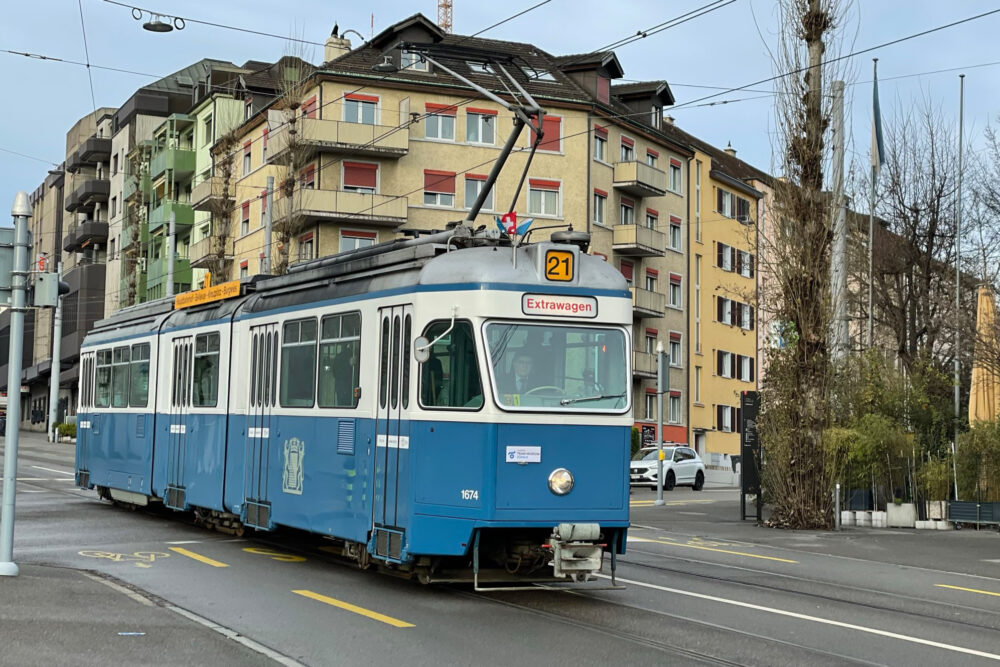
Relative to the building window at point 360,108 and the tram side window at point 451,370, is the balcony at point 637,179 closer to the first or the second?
the building window at point 360,108

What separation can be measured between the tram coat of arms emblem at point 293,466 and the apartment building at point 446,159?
32.1 m

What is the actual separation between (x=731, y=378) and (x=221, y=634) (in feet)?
200

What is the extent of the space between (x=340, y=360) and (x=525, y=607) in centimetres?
374

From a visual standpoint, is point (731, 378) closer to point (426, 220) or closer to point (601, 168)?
point (601, 168)

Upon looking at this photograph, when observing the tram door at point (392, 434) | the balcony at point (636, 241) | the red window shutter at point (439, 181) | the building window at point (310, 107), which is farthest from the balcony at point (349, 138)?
the tram door at point (392, 434)

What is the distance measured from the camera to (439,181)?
52.5 m

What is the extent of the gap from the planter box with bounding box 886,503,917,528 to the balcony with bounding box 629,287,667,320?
32452mm

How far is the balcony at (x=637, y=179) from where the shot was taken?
57.1m

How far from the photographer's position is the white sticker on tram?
41.2ft

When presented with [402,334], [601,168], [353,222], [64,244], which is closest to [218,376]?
[402,334]

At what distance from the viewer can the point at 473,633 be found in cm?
1022

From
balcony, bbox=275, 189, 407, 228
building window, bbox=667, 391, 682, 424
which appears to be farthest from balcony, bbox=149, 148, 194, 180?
building window, bbox=667, 391, 682, 424

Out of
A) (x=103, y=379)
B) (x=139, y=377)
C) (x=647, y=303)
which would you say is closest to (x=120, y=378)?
(x=139, y=377)

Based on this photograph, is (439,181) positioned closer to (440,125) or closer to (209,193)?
(440,125)
